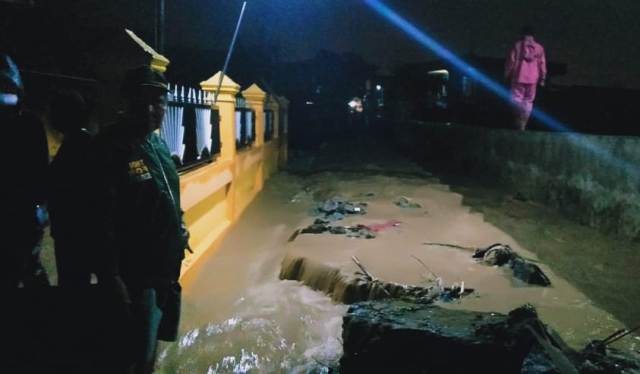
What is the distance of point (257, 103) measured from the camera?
12.1 m

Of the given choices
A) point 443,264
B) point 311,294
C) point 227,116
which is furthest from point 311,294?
point 227,116

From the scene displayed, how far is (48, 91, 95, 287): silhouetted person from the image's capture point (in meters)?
2.31

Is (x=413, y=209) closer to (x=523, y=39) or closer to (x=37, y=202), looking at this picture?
(x=523, y=39)

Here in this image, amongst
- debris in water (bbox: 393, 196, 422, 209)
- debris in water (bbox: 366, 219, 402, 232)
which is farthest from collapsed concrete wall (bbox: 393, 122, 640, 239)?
debris in water (bbox: 366, 219, 402, 232)

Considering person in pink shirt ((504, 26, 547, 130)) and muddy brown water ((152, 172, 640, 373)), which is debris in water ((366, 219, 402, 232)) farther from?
person in pink shirt ((504, 26, 547, 130))

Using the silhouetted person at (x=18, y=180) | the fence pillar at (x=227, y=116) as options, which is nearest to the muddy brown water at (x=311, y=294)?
the fence pillar at (x=227, y=116)

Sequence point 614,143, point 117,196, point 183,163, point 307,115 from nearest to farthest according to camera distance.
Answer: point 117,196
point 183,163
point 614,143
point 307,115

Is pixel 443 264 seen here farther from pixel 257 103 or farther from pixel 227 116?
pixel 257 103

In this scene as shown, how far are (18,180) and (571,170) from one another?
8.45 m

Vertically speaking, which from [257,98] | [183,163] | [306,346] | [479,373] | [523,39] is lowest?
[306,346]

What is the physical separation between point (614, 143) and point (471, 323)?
5623 mm

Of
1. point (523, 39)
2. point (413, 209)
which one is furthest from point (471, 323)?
point (523, 39)

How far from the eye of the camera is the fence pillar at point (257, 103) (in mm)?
11805

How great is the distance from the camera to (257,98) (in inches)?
477
